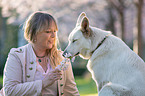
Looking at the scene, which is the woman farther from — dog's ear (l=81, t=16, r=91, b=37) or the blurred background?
the blurred background

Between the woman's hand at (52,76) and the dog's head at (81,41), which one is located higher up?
the dog's head at (81,41)

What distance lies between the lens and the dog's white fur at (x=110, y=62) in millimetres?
3062

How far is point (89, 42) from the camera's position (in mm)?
3492

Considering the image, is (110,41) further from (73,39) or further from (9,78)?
(9,78)

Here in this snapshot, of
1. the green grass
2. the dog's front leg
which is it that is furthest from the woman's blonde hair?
the green grass

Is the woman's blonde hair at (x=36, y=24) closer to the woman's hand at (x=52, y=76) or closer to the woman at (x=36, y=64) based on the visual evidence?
the woman at (x=36, y=64)

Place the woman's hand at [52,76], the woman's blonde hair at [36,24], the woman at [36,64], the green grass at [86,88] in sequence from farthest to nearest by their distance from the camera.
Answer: the green grass at [86,88] < the woman's blonde hair at [36,24] < the woman at [36,64] < the woman's hand at [52,76]

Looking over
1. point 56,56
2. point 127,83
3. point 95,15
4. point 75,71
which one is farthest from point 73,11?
point 127,83

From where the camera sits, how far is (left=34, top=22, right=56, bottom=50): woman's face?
3.64 metres

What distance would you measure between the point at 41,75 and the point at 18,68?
0.38 m

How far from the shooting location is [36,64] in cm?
363

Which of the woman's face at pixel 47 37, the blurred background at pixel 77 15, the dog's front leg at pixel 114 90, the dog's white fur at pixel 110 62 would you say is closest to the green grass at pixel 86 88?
the blurred background at pixel 77 15

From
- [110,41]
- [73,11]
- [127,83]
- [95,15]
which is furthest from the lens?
Result: [95,15]

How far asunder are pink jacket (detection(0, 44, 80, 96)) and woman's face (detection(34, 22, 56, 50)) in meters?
0.24
